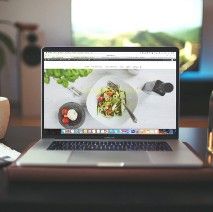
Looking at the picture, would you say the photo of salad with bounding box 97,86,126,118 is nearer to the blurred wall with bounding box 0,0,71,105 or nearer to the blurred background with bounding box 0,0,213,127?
the blurred background with bounding box 0,0,213,127

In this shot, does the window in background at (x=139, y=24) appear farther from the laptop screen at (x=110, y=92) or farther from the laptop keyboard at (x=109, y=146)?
the laptop keyboard at (x=109, y=146)

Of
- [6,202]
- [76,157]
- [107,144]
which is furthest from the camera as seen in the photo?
[107,144]

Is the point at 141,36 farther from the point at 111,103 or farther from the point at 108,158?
the point at 108,158

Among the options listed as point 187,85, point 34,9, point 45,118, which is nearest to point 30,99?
point 34,9

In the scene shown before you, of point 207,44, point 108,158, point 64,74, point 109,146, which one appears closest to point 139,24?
point 207,44

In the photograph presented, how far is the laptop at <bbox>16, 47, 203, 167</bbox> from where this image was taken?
1.04 meters

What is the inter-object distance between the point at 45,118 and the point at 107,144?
0.59 ft

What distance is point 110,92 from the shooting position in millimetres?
1045

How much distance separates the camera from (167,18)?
4.01 m

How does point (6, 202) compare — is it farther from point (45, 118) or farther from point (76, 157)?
point (45, 118)

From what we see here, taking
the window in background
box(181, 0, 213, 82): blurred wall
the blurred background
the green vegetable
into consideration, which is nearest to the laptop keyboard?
the green vegetable

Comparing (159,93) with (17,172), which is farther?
(159,93)

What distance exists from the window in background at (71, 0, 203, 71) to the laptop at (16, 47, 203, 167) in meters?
2.97

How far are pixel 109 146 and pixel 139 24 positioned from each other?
126 inches
